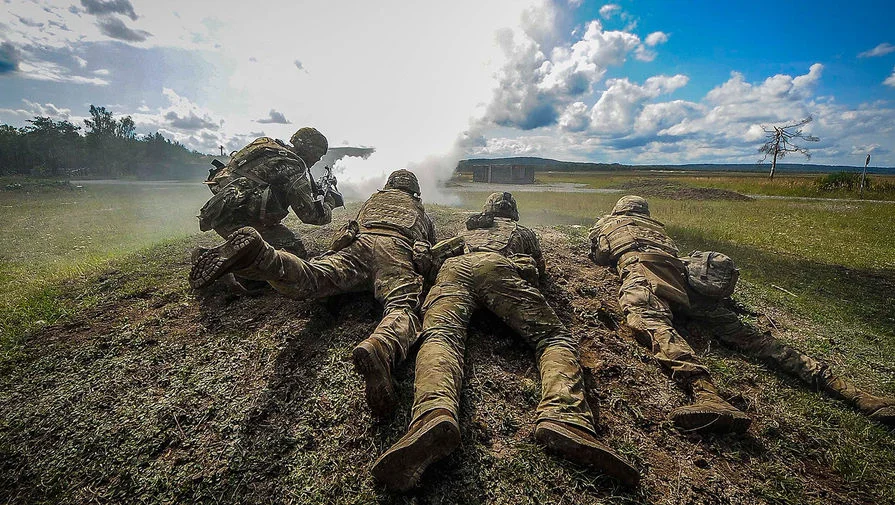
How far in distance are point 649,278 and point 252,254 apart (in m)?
4.57

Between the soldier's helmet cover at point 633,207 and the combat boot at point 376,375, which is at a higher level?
the soldier's helmet cover at point 633,207

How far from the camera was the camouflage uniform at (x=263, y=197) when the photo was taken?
15.3ft

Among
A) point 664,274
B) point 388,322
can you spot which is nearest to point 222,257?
point 388,322

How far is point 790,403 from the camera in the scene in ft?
11.0

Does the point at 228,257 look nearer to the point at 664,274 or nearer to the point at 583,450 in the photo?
the point at 583,450

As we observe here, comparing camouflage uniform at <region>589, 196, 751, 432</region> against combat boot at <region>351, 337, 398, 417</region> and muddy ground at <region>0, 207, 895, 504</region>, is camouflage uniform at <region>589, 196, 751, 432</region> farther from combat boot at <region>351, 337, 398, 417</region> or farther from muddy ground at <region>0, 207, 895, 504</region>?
combat boot at <region>351, 337, 398, 417</region>

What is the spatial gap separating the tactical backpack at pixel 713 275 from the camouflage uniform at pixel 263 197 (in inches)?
208

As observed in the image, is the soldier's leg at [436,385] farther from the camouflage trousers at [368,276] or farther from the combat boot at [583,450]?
the combat boot at [583,450]

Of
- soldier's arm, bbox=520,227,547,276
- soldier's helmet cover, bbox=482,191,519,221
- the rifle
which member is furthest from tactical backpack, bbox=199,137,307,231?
soldier's arm, bbox=520,227,547,276

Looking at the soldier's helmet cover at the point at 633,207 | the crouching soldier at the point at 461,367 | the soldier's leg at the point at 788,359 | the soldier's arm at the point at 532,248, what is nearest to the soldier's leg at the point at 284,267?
the crouching soldier at the point at 461,367

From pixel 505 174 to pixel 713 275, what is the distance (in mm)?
31888

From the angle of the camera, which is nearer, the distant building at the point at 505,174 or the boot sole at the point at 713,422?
the boot sole at the point at 713,422

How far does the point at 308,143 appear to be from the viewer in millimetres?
5832

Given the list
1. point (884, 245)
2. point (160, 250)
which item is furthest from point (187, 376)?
point (884, 245)
